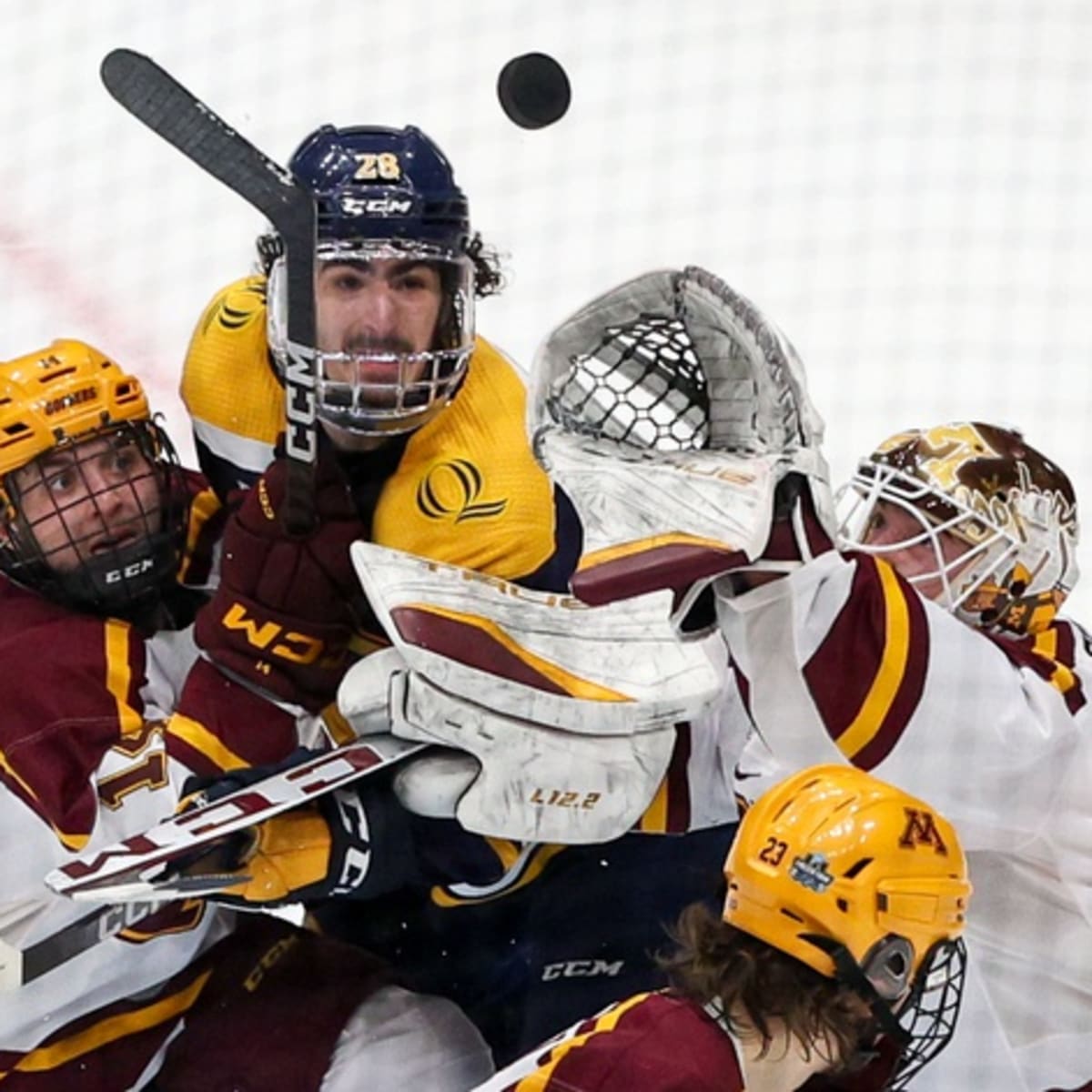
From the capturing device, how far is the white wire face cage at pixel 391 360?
182 centimetres

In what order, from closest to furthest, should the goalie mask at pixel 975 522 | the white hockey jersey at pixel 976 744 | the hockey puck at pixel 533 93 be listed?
the white hockey jersey at pixel 976 744 < the goalie mask at pixel 975 522 < the hockey puck at pixel 533 93

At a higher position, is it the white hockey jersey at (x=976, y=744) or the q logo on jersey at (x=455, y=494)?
the q logo on jersey at (x=455, y=494)

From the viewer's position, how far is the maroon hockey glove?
1858 mm

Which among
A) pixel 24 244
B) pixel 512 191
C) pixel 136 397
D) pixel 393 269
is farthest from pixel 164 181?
pixel 393 269

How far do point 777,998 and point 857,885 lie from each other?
10cm

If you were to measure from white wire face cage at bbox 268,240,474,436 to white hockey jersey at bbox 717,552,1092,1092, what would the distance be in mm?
374

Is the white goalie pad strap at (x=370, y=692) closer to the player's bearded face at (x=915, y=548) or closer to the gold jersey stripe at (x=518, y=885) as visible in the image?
the gold jersey stripe at (x=518, y=885)

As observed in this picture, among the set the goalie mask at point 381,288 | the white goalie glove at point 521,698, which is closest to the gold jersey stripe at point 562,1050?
the white goalie glove at point 521,698

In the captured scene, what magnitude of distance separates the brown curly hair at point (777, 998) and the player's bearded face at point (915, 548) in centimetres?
54

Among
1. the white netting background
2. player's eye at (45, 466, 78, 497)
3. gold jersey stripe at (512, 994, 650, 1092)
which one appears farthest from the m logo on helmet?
the white netting background

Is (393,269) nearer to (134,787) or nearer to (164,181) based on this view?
(134,787)

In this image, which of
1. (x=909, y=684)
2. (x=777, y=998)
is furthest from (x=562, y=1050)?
(x=909, y=684)

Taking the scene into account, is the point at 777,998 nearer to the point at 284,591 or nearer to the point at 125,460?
the point at 284,591

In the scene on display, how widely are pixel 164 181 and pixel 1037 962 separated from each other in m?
1.40
